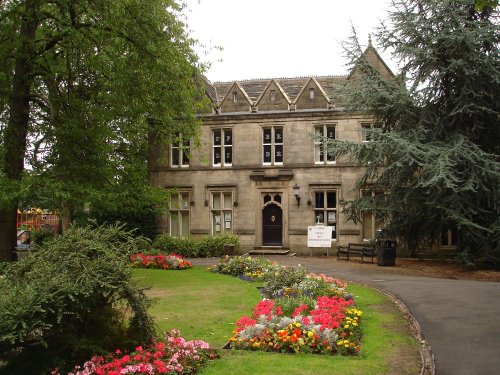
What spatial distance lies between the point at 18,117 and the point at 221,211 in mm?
14017

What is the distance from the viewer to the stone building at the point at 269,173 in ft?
89.6

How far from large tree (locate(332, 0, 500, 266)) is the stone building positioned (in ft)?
12.2

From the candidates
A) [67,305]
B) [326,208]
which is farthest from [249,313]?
[326,208]

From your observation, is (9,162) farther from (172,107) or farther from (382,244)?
(382,244)

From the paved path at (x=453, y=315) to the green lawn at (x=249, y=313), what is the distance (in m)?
0.49

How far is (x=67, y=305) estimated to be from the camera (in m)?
7.05

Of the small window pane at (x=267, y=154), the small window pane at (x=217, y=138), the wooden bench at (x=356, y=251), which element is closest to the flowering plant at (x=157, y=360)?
the wooden bench at (x=356, y=251)

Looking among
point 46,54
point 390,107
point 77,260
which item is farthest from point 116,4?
point 390,107

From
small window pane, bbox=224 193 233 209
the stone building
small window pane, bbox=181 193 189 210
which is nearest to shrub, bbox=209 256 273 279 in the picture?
the stone building

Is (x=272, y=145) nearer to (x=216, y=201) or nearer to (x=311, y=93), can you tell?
(x=311, y=93)

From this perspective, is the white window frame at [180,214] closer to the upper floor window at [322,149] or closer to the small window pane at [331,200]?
the upper floor window at [322,149]

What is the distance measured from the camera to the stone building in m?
27.3

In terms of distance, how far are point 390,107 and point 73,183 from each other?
13974mm

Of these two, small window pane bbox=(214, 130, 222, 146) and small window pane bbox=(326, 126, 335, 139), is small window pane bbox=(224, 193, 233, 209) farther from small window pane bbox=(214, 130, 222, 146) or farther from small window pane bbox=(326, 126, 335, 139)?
small window pane bbox=(326, 126, 335, 139)
